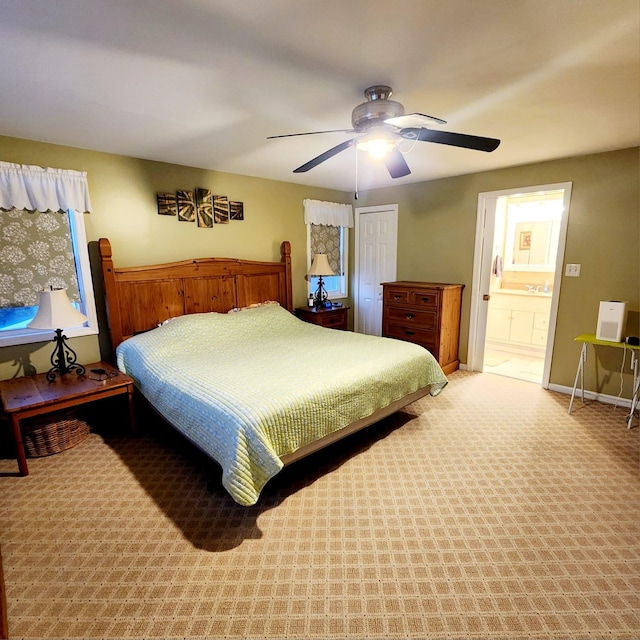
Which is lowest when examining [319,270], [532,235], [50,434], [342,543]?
[342,543]

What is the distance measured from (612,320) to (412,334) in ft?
6.17

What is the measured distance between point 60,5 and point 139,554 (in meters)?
2.33

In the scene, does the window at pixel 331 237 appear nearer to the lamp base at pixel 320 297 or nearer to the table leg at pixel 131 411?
the lamp base at pixel 320 297

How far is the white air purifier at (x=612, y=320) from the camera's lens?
3.07m

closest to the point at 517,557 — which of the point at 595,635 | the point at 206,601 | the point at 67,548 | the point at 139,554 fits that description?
the point at 595,635

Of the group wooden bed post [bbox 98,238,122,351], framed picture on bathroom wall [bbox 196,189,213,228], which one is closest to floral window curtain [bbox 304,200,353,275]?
framed picture on bathroom wall [bbox 196,189,213,228]

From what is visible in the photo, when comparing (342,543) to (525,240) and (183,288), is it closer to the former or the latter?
(183,288)

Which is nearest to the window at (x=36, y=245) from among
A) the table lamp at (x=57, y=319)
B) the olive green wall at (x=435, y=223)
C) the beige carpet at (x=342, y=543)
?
the olive green wall at (x=435, y=223)

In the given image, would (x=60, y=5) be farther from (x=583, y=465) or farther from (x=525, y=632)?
(x=583, y=465)

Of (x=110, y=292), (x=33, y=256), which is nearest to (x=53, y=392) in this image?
(x=110, y=292)

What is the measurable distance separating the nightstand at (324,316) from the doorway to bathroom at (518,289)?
163 centimetres

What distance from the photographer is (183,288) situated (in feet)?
11.8

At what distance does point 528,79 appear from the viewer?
72.5 inches

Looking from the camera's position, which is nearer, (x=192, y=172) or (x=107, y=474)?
(x=107, y=474)
